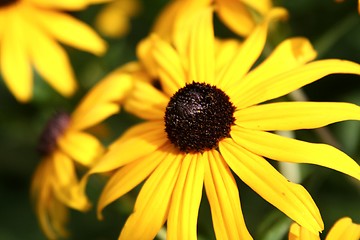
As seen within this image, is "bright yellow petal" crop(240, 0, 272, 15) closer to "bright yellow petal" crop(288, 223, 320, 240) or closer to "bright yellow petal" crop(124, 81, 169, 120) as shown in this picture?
"bright yellow petal" crop(124, 81, 169, 120)

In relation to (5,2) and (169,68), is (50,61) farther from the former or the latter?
(169,68)

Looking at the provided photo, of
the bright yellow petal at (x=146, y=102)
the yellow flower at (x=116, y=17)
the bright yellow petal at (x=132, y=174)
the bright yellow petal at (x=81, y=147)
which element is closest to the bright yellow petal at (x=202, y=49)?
the bright yellow petal at (x=146, y=102)

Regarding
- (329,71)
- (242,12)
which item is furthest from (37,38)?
(329,71)

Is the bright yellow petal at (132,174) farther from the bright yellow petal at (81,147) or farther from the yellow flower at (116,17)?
the yellow flower at (116,17)

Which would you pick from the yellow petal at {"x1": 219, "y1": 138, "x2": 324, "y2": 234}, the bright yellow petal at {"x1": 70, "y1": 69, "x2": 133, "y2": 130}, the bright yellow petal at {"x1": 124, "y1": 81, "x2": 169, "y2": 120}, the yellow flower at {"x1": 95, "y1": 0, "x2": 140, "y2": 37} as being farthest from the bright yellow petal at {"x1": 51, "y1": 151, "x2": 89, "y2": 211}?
the yellow flower at {"x1": 95, "y1": 0, "x2": 140, "y2": 37}

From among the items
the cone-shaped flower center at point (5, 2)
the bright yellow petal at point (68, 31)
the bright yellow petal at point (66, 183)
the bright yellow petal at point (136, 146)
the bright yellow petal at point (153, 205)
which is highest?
the cone-shaped flower center at point (5, 2)

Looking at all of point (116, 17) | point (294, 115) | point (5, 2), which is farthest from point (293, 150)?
point (116, 17)

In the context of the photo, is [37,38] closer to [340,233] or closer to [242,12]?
[242,12]
